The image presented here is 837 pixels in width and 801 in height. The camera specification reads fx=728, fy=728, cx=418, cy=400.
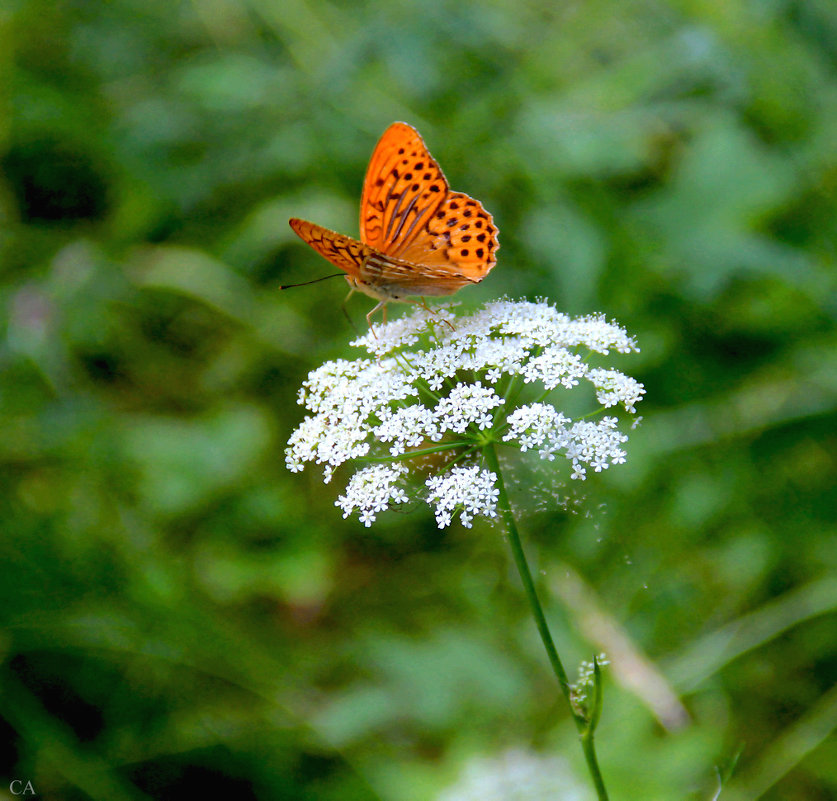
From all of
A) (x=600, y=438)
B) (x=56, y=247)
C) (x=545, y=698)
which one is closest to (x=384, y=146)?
(x=600, y=438)

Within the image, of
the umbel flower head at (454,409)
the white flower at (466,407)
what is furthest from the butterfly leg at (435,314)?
the white flower at (466,407)

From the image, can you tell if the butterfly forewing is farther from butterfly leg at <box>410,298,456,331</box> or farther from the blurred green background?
the blurred green background

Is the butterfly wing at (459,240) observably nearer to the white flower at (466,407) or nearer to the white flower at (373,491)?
the white flower at (466,407)

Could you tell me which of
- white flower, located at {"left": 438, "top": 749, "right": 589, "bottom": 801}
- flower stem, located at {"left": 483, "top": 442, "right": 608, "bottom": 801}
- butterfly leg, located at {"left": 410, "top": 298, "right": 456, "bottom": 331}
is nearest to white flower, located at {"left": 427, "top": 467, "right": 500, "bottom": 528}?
flower stem, located at {"left": 483, "top": 442, "right": 608, "bottom": 801}

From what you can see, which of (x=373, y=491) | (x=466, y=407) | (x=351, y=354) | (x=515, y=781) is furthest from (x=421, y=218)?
(x=515, y=781)

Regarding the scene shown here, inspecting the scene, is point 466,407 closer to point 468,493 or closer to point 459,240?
point 468,493

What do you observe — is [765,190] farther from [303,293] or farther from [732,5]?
[303,293]
